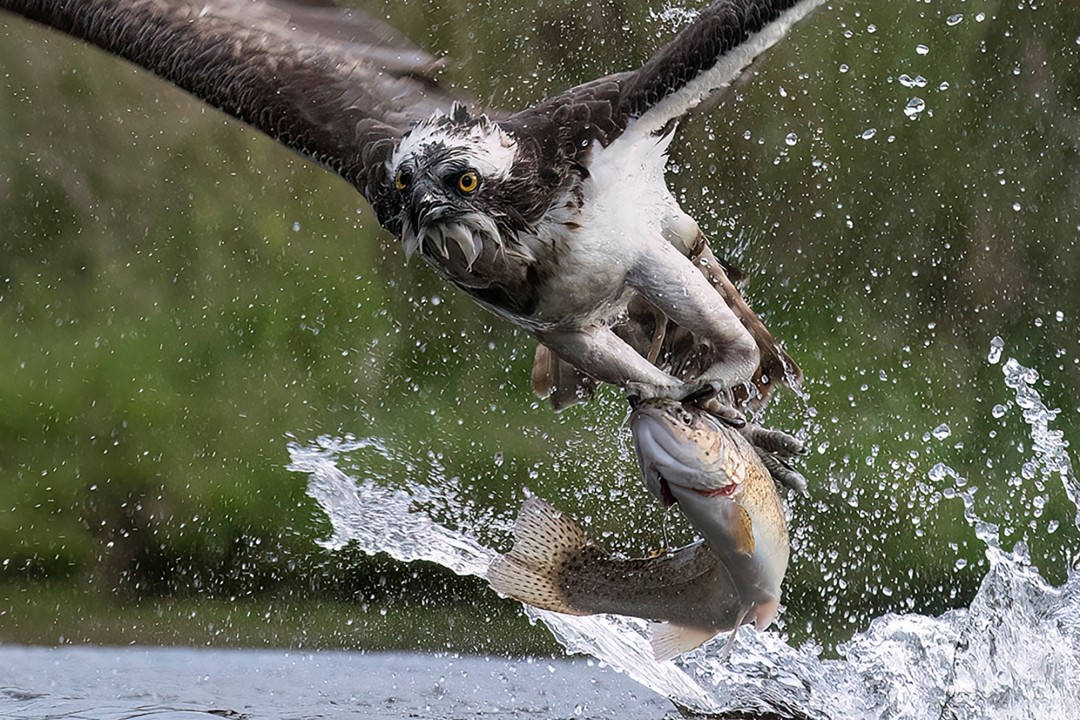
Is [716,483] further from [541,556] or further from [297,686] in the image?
[297,686]

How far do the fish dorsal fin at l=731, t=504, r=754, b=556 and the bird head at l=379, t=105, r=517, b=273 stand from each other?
66cm

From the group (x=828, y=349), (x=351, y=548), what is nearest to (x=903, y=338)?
(x=828, y=349)

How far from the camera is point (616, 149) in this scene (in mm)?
2689

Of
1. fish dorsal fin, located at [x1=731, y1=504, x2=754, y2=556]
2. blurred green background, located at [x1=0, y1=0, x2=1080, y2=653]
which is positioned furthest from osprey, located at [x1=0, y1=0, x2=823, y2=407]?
blurred green background, located at [x1=0, y1=0, x2=1080, y2=653]

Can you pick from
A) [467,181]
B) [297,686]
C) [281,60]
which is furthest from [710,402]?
[297,686]

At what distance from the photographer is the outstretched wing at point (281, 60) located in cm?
296

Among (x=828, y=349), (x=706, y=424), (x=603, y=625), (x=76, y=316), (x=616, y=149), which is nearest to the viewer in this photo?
(x=706, y=424)

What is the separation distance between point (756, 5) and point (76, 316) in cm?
556

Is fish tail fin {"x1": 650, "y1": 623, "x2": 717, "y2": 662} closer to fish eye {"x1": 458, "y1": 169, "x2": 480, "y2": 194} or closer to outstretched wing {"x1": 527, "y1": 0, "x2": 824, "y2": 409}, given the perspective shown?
outstretched wing {"x1": 527, "y1": 0, "x2": 824, "y2": 409}

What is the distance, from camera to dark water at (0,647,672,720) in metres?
3.70

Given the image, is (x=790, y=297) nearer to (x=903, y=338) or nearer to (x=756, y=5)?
(x=903, y=338)

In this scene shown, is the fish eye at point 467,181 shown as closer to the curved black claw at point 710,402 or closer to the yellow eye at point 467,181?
the yellow eye at point 467,181

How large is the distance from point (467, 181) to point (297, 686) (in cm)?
228

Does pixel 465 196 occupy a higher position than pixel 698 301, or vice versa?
pixel 465 196
